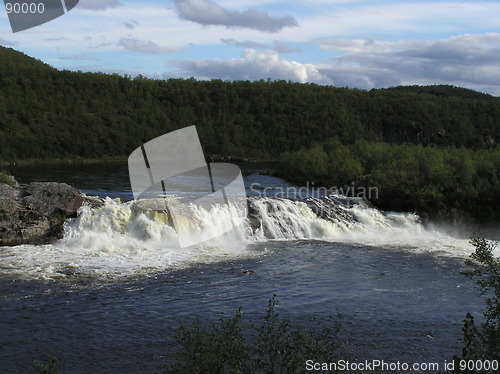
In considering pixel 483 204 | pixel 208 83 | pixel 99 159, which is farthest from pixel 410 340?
pixel 208 83

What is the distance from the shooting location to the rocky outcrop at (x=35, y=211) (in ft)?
63.7

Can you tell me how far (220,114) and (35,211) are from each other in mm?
62741

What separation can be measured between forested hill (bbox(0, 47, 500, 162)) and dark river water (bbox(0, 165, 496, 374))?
47.9 m

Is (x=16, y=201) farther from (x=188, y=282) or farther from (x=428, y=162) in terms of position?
Answer: (x=428, y=162)

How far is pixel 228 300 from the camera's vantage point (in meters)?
14.2

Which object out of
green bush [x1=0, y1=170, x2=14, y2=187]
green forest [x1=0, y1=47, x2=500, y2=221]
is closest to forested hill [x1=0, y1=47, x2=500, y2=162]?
green forest [x1=0, y1=47, x2=500, y2=221]

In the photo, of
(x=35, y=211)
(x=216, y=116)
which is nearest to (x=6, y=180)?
(x=35, y=211)

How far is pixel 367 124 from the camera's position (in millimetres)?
81125

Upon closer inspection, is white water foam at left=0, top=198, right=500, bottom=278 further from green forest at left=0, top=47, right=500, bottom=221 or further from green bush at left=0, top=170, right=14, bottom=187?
green forest at left=0, top=47, right=500, bottom=221

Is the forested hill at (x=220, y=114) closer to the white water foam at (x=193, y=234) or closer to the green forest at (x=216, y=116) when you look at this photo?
the green forest at (x=216, y=116)

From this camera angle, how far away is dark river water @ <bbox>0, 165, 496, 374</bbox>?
448 inches

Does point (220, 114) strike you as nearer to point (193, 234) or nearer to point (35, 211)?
point (193, 234)

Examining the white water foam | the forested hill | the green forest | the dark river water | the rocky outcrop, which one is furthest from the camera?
the forested hill

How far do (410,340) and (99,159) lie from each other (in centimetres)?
5387
